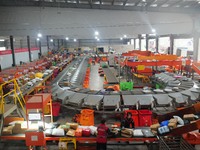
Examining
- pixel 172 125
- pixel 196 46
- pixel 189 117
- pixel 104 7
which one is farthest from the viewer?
pixel 196 46

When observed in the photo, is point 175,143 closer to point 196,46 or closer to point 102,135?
point 102,135

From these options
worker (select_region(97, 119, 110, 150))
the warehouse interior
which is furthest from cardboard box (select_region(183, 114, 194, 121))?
worker (select_region(97, 119, 110, 150))

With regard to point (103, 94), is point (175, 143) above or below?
below

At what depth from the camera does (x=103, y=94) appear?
10.1 metres

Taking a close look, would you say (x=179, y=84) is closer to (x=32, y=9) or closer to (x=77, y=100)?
(x=77, y=100)

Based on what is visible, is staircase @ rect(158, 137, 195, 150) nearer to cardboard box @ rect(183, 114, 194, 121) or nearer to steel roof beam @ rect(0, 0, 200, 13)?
cardboard box @ rect(183, 114, 194, 121)

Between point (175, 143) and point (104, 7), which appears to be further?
point (104, 7)

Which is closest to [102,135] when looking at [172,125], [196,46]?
[172,125]

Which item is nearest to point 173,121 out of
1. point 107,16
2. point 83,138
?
point 83,138

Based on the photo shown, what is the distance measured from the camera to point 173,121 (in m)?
5.86

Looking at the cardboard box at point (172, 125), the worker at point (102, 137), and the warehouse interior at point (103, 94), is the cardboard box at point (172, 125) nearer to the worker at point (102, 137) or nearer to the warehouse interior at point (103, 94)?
the warehouse interior at point (103, 94)

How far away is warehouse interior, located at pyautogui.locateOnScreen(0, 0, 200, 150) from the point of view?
6090mm

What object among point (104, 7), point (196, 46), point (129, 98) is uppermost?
point (104, 7)

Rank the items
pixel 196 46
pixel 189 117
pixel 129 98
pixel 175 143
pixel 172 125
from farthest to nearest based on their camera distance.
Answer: pixel 196 46, pixel 129 98, pixel 189 117, pixel 172 125, pixel 175 143
